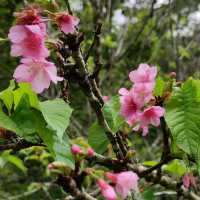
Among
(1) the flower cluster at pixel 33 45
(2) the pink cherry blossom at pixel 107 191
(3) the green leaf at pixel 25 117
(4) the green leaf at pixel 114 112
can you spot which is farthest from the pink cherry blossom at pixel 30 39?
(2) the pink cherry blossom at pixel 107 191

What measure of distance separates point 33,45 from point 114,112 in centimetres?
30

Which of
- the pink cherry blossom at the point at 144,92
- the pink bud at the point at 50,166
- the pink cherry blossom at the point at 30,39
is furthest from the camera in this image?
the pink bud at the point at 50,166

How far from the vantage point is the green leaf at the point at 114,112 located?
132 centimetres

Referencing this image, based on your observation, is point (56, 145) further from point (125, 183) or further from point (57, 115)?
point (125, 183)

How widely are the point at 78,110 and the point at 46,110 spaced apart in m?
4.20

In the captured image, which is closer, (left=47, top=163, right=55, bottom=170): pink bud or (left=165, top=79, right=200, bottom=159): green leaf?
(left=165, top=79, right=200, bottom=159): green leaf

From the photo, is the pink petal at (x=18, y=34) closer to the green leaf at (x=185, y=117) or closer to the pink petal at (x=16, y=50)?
the pink petal at (x=16, y=50)

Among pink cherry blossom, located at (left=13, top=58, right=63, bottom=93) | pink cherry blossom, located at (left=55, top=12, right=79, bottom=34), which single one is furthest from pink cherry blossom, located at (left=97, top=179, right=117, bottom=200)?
pink cherry blossom, located at (left=55, top=12, right=79, bottom=34)

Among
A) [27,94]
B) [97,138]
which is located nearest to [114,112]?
[97,138]

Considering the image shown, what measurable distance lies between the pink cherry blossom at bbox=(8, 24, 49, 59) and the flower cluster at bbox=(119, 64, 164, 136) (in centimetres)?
26

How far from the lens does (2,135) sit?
4.16 ft

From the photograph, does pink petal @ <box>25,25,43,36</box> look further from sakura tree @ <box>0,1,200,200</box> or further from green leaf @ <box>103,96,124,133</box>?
green leaf @ <box>103,96,124,133</box>

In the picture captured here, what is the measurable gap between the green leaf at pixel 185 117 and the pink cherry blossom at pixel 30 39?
36 centimetres

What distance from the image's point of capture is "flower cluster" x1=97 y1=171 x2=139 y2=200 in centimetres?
117
